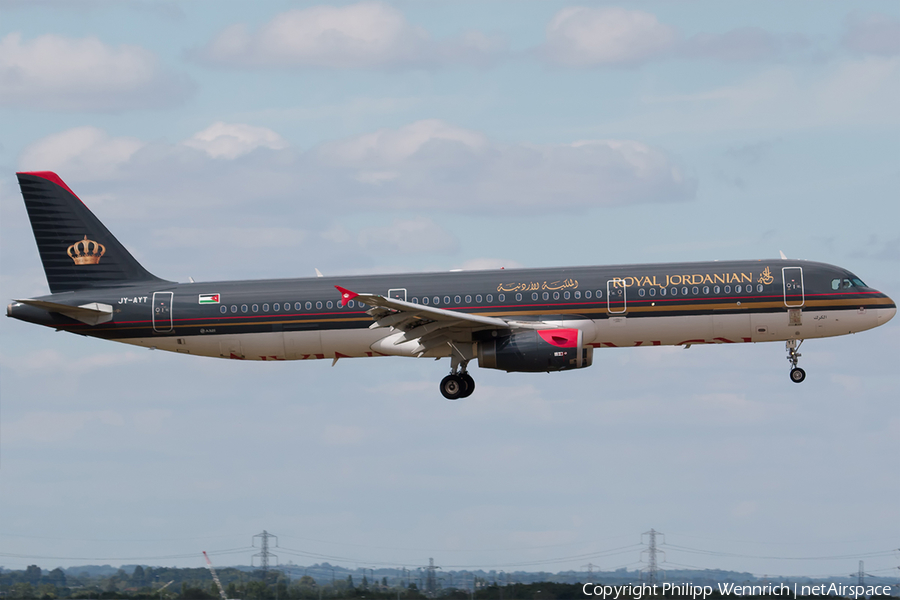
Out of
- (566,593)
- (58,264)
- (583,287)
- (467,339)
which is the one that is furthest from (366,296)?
(58,264)

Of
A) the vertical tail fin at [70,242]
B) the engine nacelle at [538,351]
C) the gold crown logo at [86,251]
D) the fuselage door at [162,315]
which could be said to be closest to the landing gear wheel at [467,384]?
the engine nacelle at [538,351]

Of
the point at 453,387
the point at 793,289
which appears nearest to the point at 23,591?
the point at 453,387

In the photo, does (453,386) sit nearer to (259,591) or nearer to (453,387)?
(453,387)

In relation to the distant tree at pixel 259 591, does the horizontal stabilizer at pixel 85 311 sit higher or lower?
higher

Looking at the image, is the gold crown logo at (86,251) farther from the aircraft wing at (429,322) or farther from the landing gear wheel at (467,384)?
the landing gear wheel at (467,384)

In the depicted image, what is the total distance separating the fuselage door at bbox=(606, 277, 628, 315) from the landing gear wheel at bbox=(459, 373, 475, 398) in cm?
645

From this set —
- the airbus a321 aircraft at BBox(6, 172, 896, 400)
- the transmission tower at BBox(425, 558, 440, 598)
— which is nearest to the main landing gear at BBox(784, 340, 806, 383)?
the airbus a321 aircraft at BBox(6, 172, 896, 400)

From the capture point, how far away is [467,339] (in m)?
49.4

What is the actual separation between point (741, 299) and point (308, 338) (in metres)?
17.3

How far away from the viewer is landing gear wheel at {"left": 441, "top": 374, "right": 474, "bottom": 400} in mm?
50625

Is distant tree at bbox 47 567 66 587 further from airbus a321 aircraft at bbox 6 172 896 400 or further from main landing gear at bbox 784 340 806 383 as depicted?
main landing gear at bbox 784 340 806 383

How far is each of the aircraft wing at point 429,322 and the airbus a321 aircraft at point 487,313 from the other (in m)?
0.07

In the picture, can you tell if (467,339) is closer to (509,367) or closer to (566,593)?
(509,367)

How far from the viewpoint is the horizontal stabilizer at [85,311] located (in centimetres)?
5181
